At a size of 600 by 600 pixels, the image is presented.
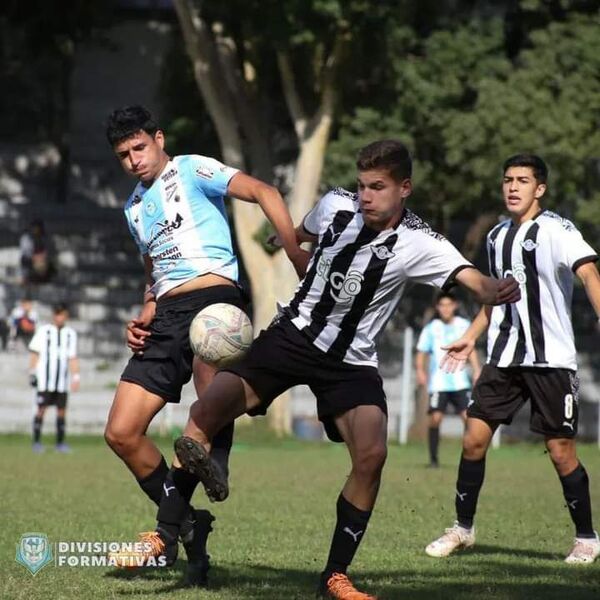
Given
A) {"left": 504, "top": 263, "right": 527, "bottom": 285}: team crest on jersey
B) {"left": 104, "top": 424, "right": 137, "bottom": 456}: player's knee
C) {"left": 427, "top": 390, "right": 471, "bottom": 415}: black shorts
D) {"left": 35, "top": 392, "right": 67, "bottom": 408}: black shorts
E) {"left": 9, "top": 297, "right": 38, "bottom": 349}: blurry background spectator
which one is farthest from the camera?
{"left": 9, "top": 297, "right": 38, "bottom": 349}: blurry background spectator

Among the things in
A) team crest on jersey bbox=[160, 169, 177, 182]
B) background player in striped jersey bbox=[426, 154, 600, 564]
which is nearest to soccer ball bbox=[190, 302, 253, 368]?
team crest on jersey bbox=[160, 169, 177, 182]

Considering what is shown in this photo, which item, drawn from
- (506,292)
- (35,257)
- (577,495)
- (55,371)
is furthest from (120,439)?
(35,257)

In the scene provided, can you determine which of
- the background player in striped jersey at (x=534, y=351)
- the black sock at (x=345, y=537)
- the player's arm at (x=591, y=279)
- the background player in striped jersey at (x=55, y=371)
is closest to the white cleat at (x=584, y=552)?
the background player in striped jersey at (x=534, y=351)

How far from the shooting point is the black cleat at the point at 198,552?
308 inches

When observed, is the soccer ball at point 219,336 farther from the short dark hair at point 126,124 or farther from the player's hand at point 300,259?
the short dark hair at point 126,124

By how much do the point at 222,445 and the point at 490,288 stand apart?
1.64m

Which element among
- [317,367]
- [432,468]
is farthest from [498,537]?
[432,468]

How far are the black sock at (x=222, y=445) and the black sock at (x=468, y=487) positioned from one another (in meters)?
2.46

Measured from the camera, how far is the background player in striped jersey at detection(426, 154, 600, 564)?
31.3 feet

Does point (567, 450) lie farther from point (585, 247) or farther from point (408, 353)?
point (408, 353)

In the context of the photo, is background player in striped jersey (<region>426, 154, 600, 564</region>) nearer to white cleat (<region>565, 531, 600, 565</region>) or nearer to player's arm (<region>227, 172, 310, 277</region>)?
white cleat (<region>565, 531, 600, 565</region>)

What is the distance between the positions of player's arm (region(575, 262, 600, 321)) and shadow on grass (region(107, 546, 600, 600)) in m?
1.61

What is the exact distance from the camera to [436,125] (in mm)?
27250

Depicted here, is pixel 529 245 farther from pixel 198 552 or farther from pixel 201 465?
pixel 201 465
